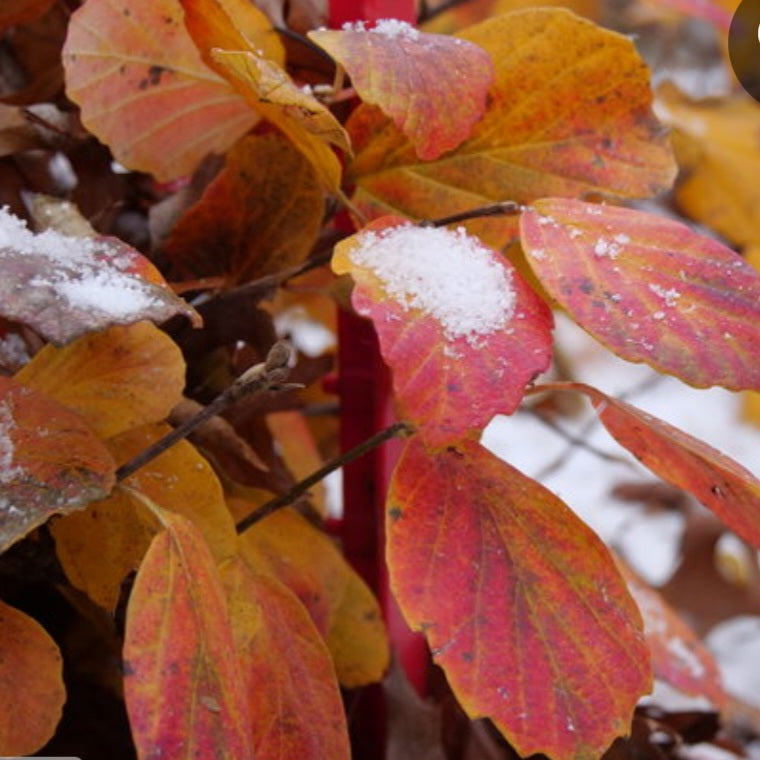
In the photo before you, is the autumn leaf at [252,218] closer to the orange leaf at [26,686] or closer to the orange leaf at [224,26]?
the orange leaf at [224,26]

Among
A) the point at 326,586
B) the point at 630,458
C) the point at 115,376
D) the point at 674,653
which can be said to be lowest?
the point at 630,458

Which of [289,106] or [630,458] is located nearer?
[289,106]

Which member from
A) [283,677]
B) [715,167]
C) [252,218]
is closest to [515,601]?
[283,677]

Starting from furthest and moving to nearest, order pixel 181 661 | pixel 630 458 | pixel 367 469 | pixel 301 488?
1. pixel 630 458
2. pixel 367 469
3. pixel 301 488
4. pixel 181 661

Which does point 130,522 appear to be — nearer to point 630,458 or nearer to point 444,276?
point 444,276

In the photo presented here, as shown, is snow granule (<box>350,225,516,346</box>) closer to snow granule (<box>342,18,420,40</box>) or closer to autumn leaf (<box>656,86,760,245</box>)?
snow granule (<box>342,18,420,40</box>)

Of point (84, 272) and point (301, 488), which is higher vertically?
point (84, 272)

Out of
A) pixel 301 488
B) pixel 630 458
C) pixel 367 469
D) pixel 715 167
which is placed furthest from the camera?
pixel 630 458
